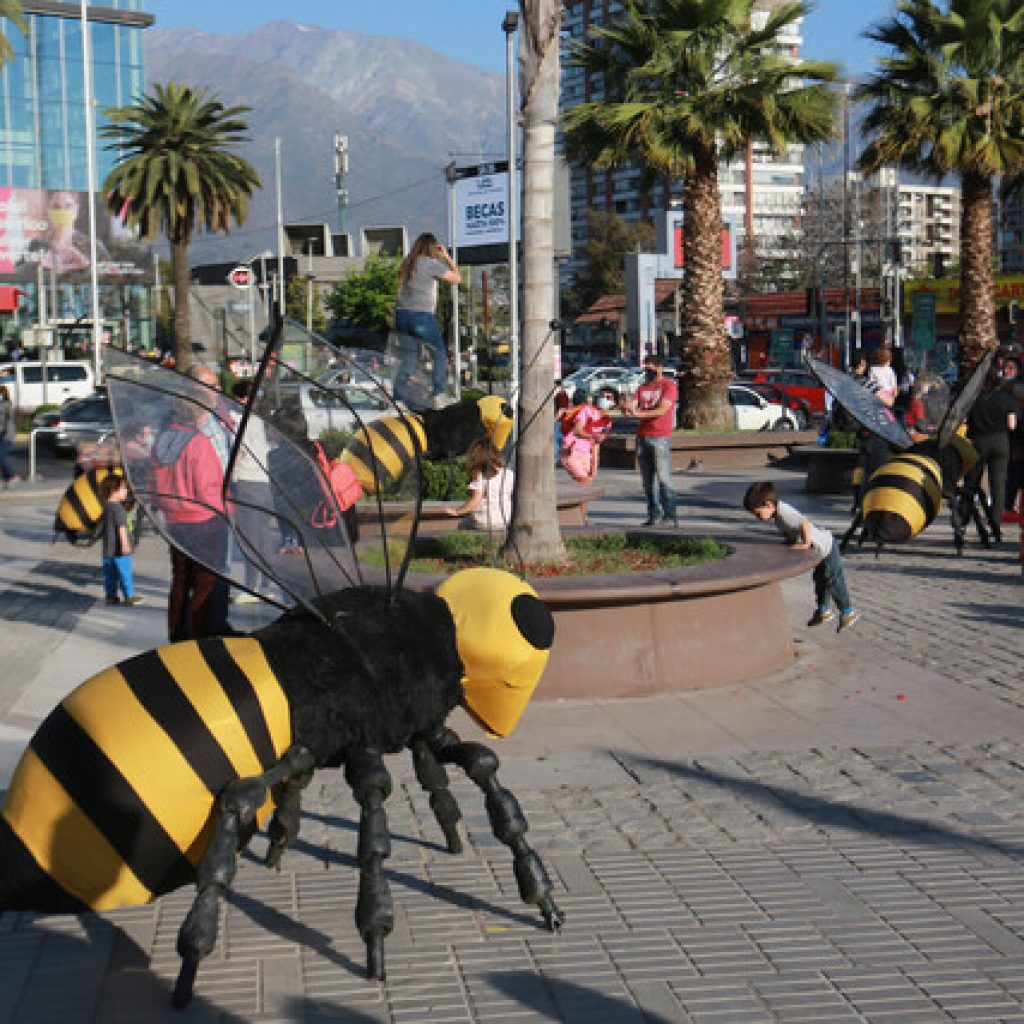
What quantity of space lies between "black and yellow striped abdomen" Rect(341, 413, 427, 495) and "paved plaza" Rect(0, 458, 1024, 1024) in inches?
31.3

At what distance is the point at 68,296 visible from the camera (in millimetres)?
83875

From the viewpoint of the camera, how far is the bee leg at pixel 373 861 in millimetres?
4820

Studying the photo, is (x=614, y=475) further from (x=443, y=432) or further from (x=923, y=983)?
(x=923, y=983)

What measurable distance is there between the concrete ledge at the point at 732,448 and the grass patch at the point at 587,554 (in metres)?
15.1

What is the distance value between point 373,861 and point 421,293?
35.2ft

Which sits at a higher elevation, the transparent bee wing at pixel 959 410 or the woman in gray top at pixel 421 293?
the woman in gray top at pixel 421 293

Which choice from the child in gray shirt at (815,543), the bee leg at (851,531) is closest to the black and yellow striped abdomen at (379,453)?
the child in gray shirt at (815,543)

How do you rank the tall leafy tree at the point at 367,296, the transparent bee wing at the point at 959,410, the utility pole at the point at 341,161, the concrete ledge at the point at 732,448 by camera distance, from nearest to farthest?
the transparent bee wing at the point at 959,410 → the concrete ledge at the point at 732,448 → the tall leafy tree at the point at 367,296 → the utility pole at the point at 341,161

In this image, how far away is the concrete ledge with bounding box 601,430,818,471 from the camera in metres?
26.1

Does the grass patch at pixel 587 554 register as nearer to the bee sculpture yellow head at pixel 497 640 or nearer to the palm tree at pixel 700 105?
the bee sculpture yellow head at pixel 497 640

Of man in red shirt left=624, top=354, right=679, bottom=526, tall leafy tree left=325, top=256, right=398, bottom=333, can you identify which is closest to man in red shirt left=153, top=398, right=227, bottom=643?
man in red shirt left=624, top=354, right=679, bottom=526

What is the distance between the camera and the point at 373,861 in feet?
15.8

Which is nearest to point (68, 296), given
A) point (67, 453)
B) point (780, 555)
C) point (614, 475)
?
point (67, 453)

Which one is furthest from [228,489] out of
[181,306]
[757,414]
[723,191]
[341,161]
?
[723,191]
